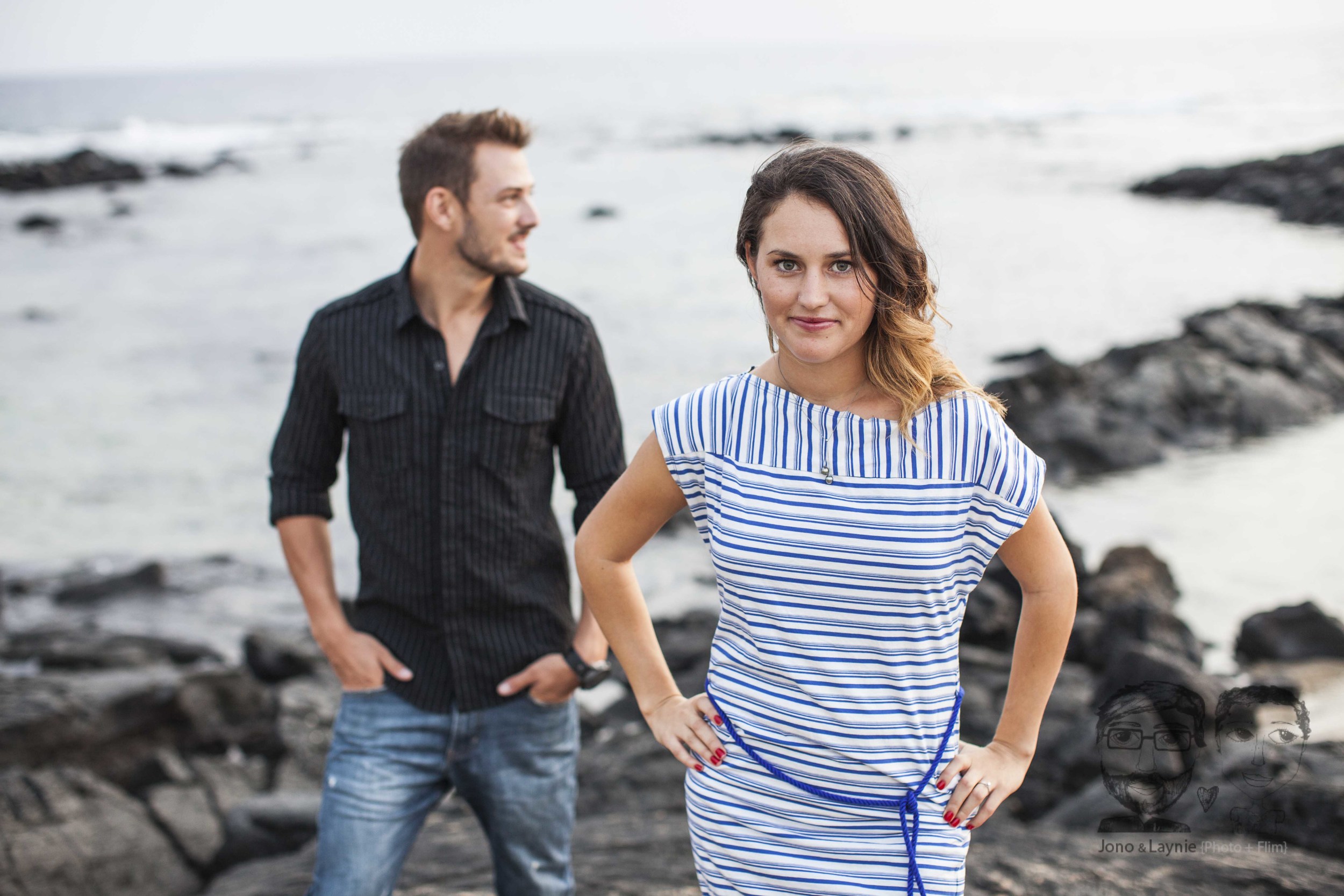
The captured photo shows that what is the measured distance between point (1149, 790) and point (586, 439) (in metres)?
2.85

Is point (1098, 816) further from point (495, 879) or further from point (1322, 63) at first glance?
point (1322, 63)

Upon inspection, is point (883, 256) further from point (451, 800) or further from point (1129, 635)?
point (1129, 635)

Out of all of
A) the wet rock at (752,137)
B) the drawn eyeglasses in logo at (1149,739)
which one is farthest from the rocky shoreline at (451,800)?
the wet rock at (752,137)

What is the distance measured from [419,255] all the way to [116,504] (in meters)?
9.36

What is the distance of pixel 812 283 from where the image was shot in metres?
1.89

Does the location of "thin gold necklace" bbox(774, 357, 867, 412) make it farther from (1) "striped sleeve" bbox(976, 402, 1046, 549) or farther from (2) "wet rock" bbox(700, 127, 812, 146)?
(2) "wet rock" bbox(700, 127, 812, 146)

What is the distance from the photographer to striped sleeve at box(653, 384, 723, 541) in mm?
2047

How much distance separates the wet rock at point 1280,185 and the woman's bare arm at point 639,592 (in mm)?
27117

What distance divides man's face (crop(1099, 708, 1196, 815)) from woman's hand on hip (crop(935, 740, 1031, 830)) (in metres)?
2.44

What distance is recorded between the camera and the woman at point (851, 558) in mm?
1883

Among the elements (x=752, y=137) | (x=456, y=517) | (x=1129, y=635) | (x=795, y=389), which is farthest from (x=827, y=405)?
(x=752, y=137)

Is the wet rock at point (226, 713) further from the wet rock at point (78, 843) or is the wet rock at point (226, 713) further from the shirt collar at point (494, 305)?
the shirt collar at point (494, 305)

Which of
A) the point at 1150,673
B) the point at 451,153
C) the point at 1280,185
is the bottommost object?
the point at 1150,673

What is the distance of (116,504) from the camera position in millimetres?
10961
